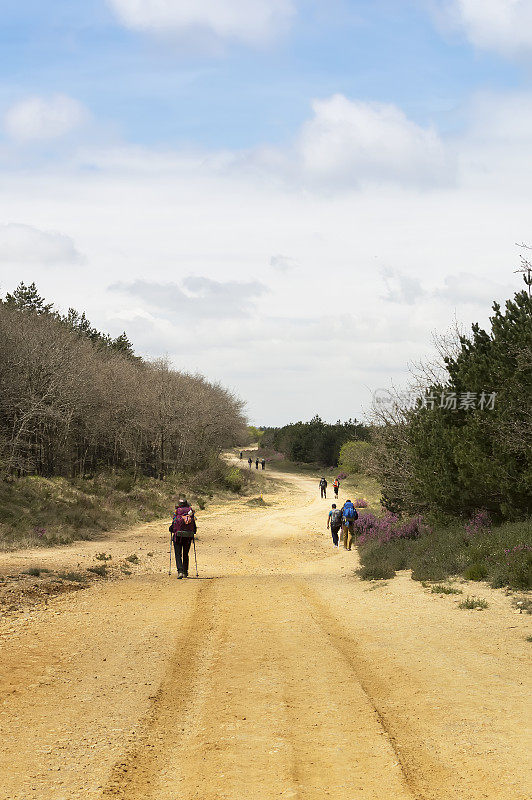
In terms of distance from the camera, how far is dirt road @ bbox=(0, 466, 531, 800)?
528 centimetres

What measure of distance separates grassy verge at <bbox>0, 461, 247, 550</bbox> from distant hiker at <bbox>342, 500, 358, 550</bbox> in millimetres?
9586

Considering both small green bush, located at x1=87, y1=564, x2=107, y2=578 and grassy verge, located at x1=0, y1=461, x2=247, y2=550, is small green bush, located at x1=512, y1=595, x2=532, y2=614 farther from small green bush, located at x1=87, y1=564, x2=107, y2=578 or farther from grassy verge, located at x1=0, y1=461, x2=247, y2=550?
grassy verge, located at x1=0, y1=461, x2=247, y2=550

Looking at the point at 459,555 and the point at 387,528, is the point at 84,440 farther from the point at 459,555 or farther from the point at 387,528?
the point at 459,555

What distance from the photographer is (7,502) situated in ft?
86.3

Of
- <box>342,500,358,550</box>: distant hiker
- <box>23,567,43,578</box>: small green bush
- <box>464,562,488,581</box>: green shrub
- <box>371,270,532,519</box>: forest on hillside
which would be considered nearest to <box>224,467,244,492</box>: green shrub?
<box>342,500,358,550</box>: distant hiker

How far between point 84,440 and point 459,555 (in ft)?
105

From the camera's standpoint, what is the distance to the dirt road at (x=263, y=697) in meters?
5.28

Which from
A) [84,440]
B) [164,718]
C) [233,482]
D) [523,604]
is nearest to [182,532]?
[523,604]

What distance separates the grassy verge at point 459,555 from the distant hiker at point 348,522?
415 cm

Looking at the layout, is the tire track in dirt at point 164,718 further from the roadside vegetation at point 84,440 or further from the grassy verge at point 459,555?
the roadside vegetation at point 84,440

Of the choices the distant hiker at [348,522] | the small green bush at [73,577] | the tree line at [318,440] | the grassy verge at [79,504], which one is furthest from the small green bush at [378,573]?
the tree line at [318,440]

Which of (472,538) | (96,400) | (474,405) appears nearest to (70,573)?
(472,538)

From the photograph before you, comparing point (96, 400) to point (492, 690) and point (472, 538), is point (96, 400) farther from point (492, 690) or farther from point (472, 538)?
point (492, 690)

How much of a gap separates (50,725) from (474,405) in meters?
14.0
